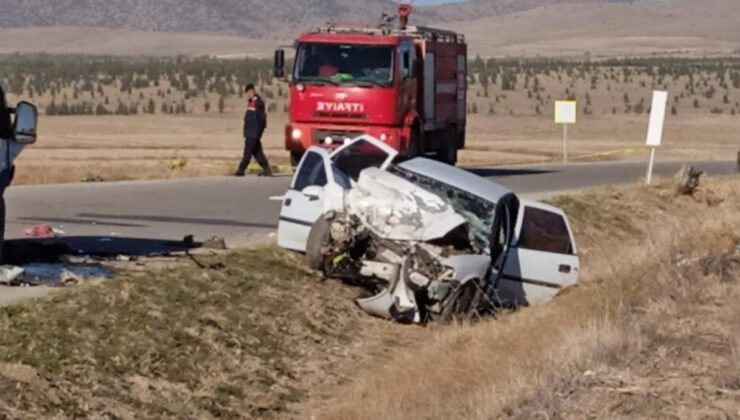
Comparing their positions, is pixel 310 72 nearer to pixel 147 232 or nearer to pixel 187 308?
pixel 147 232

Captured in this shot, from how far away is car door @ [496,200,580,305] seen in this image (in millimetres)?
17703

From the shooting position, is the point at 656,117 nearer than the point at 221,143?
Yes

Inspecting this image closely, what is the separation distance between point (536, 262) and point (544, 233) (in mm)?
432

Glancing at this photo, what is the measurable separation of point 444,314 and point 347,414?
4276mm

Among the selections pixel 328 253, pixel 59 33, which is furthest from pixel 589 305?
pixel 59 33

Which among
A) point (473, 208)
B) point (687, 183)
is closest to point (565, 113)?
point (687, 183)

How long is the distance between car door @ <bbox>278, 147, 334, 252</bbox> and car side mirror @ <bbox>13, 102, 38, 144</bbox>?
4.59m

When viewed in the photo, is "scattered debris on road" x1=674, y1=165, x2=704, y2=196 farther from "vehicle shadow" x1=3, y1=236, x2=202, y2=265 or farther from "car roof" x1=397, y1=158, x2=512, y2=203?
"vehicle shadow" x1=3, y1=236, x2=202, y2=265

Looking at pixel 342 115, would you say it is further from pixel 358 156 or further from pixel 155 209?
pixel 358 156

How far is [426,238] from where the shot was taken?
16.7m

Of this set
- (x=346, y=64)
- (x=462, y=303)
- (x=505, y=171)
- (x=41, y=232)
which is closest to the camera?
(x=462, y=303)

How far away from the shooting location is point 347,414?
1252 centimetres

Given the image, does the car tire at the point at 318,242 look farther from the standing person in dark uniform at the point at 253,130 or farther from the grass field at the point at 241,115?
the grass field at the point at 241,115

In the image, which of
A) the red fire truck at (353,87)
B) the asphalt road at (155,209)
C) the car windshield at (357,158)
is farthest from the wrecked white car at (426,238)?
the red fire truck at (353,87)
